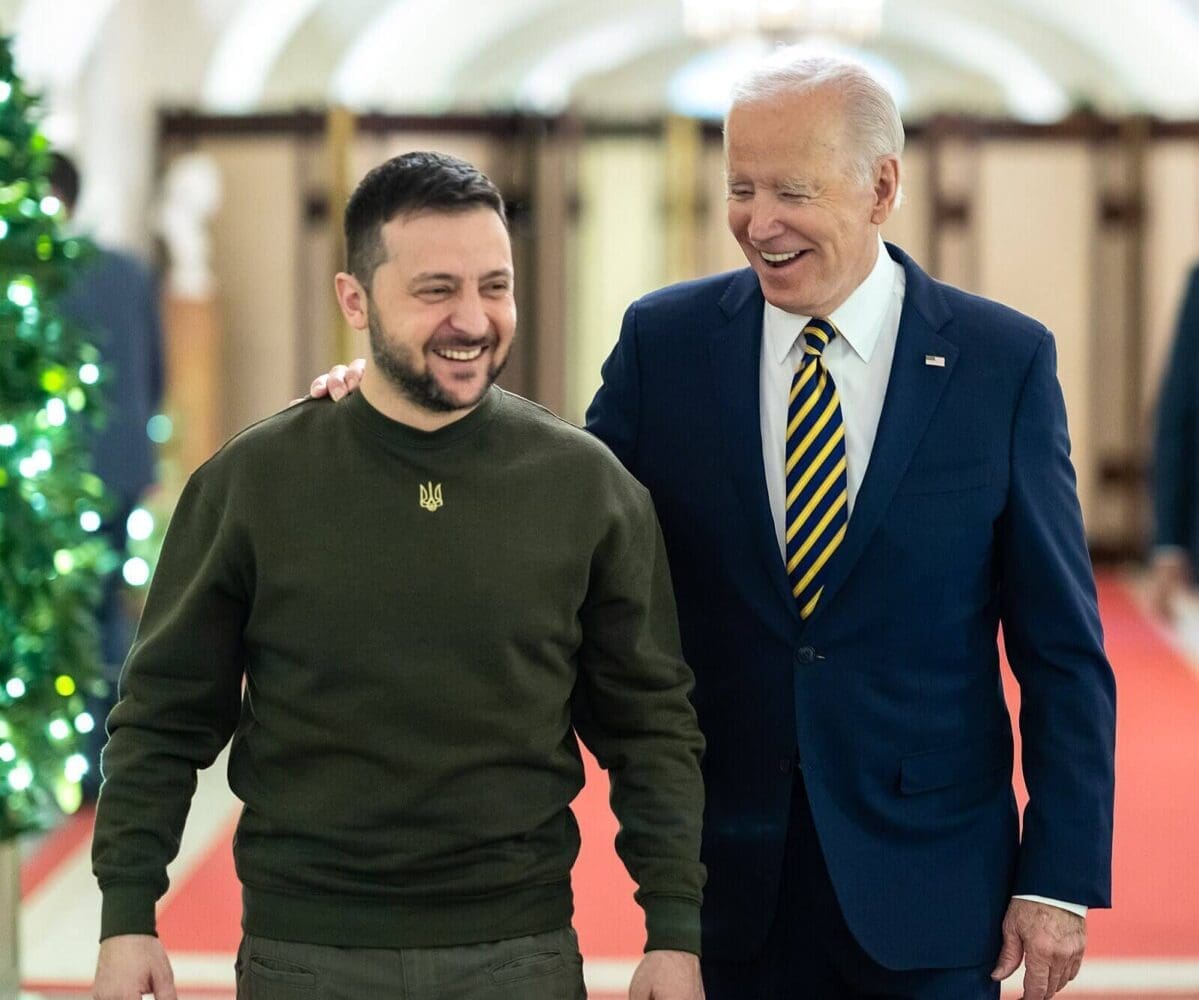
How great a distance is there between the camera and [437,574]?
7.39 ft

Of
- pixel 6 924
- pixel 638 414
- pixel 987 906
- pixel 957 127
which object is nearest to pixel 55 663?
pixel 6 924

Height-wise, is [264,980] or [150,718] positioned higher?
[150,718]

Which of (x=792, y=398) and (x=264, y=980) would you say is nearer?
(x=264, y=980)

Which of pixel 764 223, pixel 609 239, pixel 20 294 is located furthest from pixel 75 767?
pixel 609 239

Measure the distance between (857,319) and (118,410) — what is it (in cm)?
410

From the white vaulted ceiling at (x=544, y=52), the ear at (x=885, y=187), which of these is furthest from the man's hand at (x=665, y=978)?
the white vaulted ceiling at (x=544, y=52)

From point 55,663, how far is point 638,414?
2325 millimetres

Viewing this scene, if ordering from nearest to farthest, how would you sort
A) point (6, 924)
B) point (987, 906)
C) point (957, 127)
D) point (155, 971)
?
point (155, 971)
point (987, 906)
point (6, 924)
point (957, 127)

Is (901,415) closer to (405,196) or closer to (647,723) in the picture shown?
(647,723)

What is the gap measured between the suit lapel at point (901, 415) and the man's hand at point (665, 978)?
0.47 metres

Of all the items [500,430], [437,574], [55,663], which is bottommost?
[55,663]

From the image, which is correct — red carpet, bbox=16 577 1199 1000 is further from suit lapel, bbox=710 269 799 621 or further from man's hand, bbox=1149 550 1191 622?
suit lapel, bbox=710 269 799 621

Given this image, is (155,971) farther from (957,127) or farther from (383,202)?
(957,127)

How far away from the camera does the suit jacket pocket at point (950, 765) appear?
2529 millimetres
